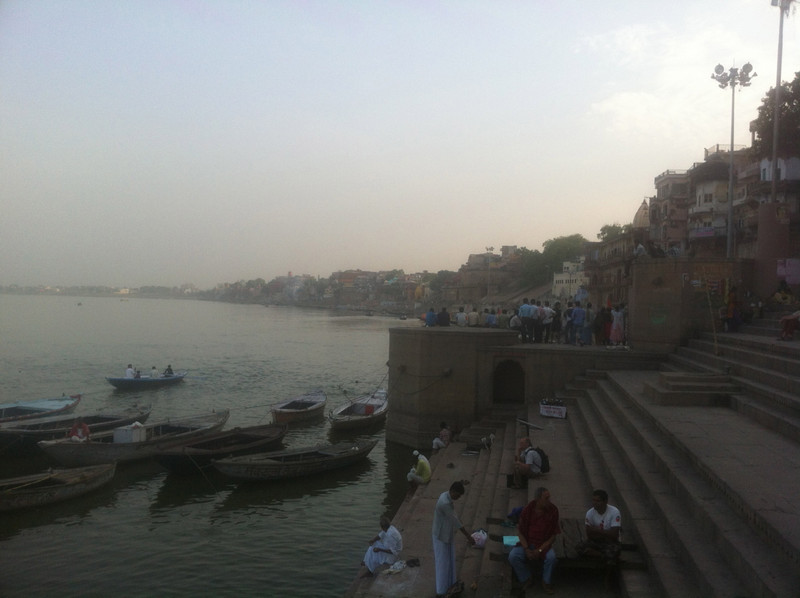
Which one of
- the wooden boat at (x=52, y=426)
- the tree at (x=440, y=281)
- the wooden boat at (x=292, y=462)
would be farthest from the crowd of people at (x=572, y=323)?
the tree at (x=440, y=281)

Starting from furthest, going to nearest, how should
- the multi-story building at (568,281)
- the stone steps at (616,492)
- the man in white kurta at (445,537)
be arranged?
1. the multi-story building at (568,281)
2. the man in white kurta at (445,537)
3. the stone steps at (616,492)

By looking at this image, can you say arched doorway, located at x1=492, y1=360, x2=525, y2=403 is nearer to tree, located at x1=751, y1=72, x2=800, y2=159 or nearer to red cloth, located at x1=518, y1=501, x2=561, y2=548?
red cloth, located at x1=518, y1=501, x2=561, y2=548

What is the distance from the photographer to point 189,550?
38.8 feet

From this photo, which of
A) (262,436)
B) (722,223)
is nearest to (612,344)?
(262,436)

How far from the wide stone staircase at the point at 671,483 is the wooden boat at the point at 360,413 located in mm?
7760

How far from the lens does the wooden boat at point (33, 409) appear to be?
21812 millimetres

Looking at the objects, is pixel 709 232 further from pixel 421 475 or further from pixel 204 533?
pixel 204 533

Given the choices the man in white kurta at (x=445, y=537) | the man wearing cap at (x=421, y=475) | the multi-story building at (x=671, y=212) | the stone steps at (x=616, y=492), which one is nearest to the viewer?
the stone steps at (x=616, y=492)

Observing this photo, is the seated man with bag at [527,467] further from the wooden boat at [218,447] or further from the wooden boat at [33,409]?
the wooden boat at [33,409]

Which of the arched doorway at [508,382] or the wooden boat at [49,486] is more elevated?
the arched doorway at [508,382]

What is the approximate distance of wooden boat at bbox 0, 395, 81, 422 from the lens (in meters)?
21.8

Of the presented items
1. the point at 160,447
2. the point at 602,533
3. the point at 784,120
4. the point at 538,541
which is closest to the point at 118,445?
the point at 160,447

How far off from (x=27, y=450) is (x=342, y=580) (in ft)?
41.7

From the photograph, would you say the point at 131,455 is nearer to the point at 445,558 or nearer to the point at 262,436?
the point at 262,436
